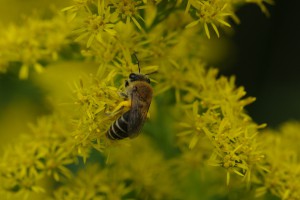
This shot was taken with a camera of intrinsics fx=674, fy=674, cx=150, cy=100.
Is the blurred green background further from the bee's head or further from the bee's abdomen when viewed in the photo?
the bee's abdomen

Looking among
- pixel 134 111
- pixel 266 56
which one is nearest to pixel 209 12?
pixel 134 111

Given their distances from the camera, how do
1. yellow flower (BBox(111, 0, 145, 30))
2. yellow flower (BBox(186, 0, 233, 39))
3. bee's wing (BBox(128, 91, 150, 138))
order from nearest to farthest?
bee's wing (BBox(128, 91, 150, 138)), yellow flower (BBox(111, 0, 145, 30)), yellow flower (BBox(186, 0, 233, 39))

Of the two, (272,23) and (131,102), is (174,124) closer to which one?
(131,102)

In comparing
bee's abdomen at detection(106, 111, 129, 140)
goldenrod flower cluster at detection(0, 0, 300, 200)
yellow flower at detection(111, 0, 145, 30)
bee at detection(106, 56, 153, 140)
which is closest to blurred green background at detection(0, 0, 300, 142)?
goldenrod flower cluster at detection(0, 0, 300, 200)

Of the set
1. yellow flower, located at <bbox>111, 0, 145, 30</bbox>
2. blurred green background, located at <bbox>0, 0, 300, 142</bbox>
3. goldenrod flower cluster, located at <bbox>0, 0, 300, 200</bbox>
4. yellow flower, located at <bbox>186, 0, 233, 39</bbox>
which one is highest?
yellow flower, located at <bbox>111, 0, 145, 30</bbox>

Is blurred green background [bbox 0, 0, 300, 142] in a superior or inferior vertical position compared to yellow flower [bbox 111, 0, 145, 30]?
inferior

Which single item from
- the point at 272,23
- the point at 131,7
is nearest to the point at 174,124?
the point at 131,7

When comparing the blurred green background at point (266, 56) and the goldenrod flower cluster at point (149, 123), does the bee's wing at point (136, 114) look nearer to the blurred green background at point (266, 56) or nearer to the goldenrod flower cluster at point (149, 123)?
the goldenrod flower cluster at point (149, 123)
